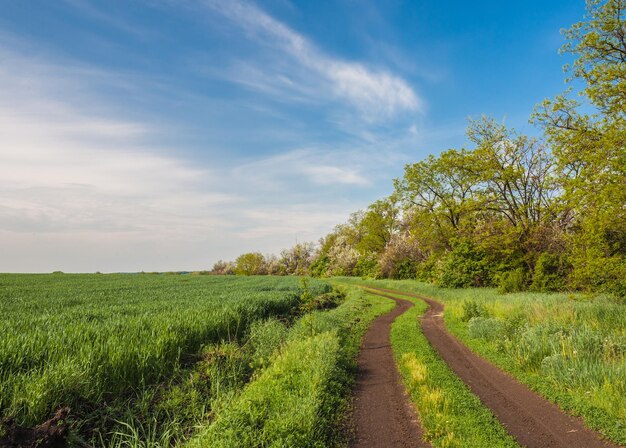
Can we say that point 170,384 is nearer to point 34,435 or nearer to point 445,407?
point 34,435

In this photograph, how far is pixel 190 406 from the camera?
7473mm

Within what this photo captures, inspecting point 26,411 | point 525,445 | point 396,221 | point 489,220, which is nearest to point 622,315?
point 525,445

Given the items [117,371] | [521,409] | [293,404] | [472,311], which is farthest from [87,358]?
[472,311]

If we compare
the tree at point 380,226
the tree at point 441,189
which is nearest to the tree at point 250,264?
the tree at point 380,226

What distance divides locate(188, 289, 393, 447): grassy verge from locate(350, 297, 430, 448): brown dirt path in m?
0.35

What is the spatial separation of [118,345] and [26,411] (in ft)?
8.62

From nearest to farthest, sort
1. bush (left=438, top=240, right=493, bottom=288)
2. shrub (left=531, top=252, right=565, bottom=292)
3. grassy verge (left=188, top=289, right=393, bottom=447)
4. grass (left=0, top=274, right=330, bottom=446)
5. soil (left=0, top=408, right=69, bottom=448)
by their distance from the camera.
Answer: soil (left=0, top=408, right=69, bottom=448)
grassy verge (left=188, top=289, right=393, bottom=447)
grass (left=0, top=274, right=330, bottom=446)
shrub (left=531, top=252, right=565, bottom=292)
bush (left=438, top=240, right=493, bottom=288)

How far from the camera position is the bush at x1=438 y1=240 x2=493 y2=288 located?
34156 mm

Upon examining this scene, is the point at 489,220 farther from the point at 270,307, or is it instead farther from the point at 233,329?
the point at 233,329

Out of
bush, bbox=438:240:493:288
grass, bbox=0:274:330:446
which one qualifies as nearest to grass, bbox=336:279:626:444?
grass, bbox=0:274:330:446

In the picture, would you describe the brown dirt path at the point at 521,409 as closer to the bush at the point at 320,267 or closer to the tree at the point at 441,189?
the tree at the point at 441,189

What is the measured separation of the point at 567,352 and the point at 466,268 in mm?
26119

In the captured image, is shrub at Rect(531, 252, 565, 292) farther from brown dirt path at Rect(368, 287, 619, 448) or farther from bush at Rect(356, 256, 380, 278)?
bush at Rect(356, 256, 380, 278)

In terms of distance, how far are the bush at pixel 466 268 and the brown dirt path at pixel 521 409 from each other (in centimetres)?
2426
